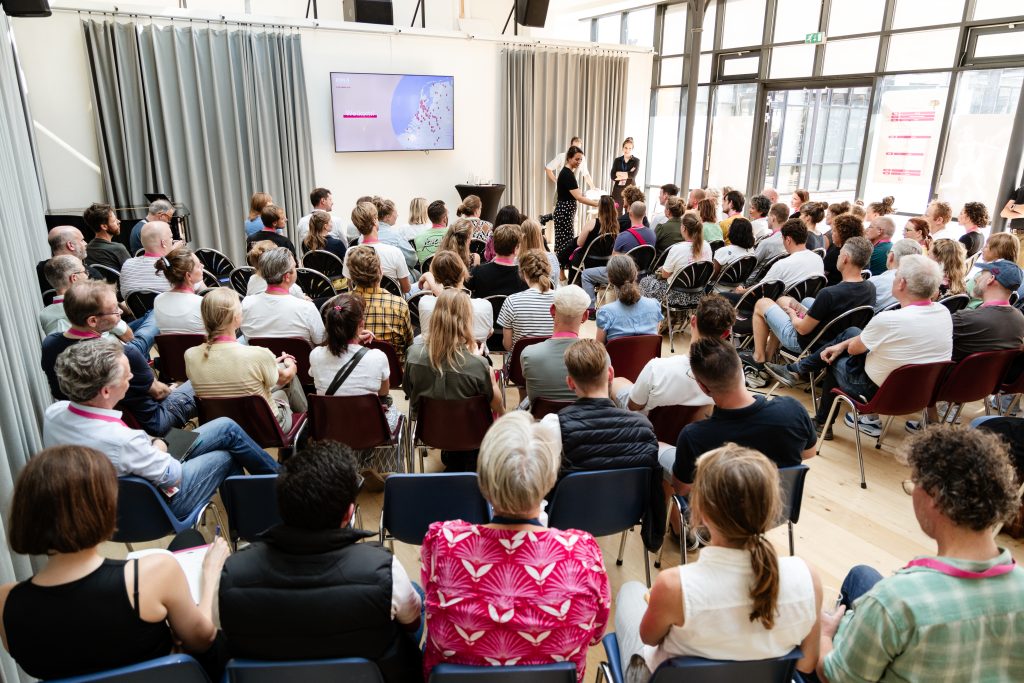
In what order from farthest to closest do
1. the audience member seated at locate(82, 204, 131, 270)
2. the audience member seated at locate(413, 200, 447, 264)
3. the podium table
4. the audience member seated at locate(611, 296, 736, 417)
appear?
the podium table, the audience member seated at locate(413, 200, 447, 264), the audience member seated at locate(82, 204, 131, 270), the audience member seated at locate(611, 296, 736, 417)

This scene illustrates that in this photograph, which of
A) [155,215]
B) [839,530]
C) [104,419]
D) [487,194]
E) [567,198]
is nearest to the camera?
[104,419]

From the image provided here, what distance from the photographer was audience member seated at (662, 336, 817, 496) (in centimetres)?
226

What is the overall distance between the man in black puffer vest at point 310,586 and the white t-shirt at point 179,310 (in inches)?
99.2

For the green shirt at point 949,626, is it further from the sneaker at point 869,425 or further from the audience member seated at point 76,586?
the sneaker at point 869,425

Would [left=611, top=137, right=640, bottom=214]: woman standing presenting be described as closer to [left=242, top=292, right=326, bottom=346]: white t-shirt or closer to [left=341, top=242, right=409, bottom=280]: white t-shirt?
[left=341, top=242, right=409, bottom=280]: white t-shirt

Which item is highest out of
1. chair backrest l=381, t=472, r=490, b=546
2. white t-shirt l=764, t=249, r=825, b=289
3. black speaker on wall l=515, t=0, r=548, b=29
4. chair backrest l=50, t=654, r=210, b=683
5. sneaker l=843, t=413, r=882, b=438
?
black speaker on wall l=515, t=0, r=548, b=29

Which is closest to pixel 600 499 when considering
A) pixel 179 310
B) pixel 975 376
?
pixel 975 376

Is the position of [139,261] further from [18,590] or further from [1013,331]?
[1013,331]

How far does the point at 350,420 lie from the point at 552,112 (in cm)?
877

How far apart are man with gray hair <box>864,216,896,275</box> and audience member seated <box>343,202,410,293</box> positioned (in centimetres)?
384

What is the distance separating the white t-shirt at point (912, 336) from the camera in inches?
131

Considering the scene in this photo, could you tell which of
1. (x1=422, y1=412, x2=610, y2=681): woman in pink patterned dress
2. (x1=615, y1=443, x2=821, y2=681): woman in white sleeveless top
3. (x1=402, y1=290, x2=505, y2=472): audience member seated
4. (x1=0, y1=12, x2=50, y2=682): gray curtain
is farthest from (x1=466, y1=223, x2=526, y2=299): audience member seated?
(x1=615, y1=443, x2=821, y2=681): woman in white sleeveless top

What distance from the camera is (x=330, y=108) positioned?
844 centimetres

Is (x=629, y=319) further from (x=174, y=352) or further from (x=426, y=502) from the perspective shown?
(x=174, y=352)
